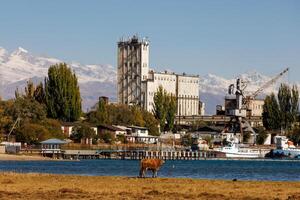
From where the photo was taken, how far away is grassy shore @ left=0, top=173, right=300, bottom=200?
147 ft

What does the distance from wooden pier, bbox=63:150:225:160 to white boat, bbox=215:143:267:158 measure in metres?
1.93

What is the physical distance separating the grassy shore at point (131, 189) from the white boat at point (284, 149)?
132929 mm

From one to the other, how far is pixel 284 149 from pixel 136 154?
39267 mm

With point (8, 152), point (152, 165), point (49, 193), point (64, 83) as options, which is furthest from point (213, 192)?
point (64, 83)

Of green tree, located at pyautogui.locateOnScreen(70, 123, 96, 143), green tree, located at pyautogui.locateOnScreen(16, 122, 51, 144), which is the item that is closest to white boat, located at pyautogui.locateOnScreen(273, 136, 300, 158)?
green tree, located at pyautogui.locateOnScreen(70, 123, 96, 143)

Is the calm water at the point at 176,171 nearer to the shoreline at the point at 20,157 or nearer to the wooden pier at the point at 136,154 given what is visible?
the shoreline at the point at 20,157

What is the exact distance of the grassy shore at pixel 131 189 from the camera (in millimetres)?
44781

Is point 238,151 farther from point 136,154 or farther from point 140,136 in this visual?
point 136,154

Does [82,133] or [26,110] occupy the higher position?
[26,110]

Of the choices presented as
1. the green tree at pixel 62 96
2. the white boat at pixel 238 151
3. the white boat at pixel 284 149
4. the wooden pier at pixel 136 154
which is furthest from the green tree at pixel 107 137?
the white boat at pixel 284 149

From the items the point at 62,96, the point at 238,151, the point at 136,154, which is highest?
the point at 62,96

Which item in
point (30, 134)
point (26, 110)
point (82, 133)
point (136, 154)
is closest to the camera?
point (30, 134)

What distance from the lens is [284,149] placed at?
19125 centimetres

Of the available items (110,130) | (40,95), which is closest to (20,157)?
(40,95)
